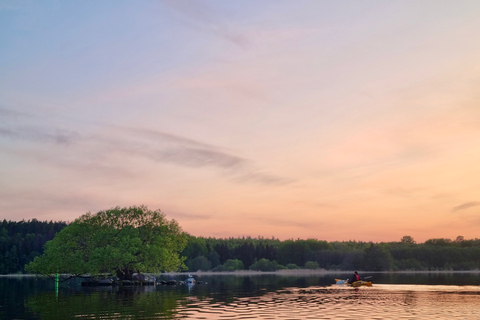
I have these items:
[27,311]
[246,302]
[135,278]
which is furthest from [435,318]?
[135,278]

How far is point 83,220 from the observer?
11044 centimetres

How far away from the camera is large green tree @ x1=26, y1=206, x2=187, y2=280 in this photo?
102 metres

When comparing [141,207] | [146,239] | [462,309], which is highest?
[141,207]

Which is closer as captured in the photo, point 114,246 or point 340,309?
point 340,309

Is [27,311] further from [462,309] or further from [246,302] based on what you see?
[462,309]

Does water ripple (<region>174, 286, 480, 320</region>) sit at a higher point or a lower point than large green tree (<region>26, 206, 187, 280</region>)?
lower

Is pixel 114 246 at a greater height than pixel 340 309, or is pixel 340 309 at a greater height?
pixel 114 246

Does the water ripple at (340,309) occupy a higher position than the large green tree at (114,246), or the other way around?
the large green tree at (114,246)

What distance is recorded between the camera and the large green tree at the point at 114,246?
102 meters

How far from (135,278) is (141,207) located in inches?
608

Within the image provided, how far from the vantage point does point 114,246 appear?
105688 millimetres

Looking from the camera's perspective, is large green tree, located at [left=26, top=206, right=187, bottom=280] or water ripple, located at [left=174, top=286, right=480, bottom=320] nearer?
water ripple, located at [left=174, top=286, right=480, bottom=320]

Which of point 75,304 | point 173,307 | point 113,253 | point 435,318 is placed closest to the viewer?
point 435,318

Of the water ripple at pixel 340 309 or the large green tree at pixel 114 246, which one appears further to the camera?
the large green tree at pixel 114 246
